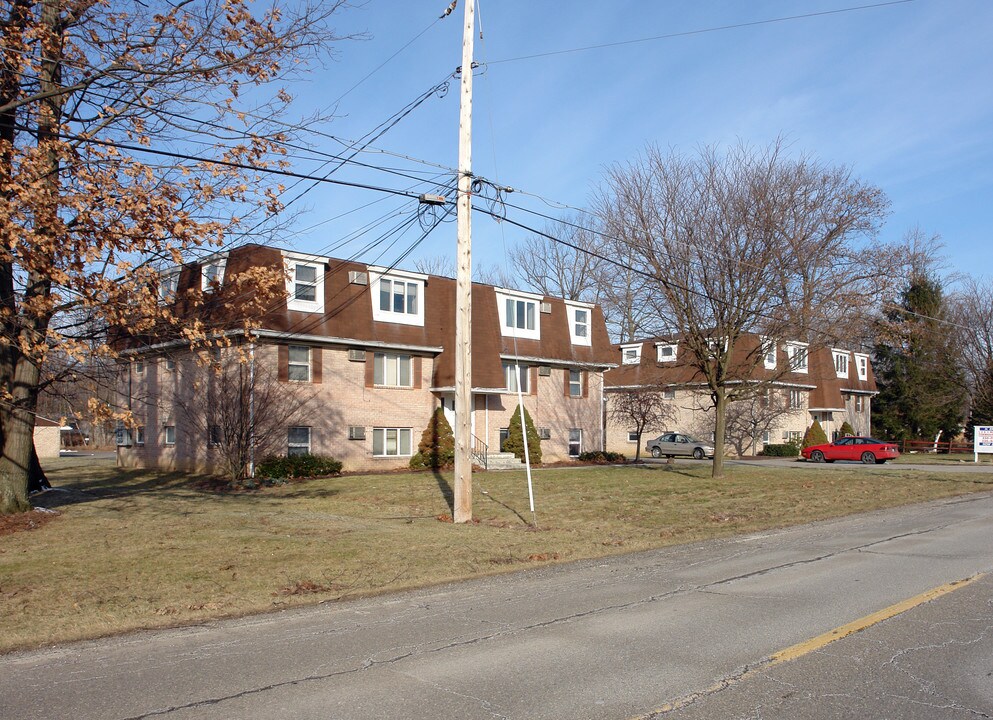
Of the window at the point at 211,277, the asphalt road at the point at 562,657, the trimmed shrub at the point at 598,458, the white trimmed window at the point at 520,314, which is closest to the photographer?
the asphalt road at the point at 562,657

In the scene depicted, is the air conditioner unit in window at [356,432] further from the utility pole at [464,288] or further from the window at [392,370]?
the utility pole at [464,288]

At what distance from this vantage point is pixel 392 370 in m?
31.0

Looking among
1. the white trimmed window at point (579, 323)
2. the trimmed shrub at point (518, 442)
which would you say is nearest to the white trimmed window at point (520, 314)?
the white trimmed window at point (579, 323)

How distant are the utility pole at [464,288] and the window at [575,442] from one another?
22866 mm

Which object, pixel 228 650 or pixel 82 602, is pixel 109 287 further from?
pixel 228 650

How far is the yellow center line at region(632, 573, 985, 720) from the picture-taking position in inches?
217

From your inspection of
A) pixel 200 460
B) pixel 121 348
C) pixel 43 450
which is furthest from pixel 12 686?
pixel 43 450

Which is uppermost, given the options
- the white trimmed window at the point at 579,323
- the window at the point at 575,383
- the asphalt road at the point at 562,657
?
the white trimmed window at the point at 579,323

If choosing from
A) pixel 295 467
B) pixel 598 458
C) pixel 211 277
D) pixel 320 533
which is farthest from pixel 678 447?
pixel 211 277

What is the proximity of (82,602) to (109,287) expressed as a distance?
423cm

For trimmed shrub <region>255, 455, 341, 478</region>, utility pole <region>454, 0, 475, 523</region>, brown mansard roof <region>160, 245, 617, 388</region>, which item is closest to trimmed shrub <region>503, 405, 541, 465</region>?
brown mansard roof <region>160, 245, 617, 388</region>

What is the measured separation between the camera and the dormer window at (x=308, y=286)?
2781 cm

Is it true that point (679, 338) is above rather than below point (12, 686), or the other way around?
above

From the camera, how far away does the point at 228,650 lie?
6980mm
